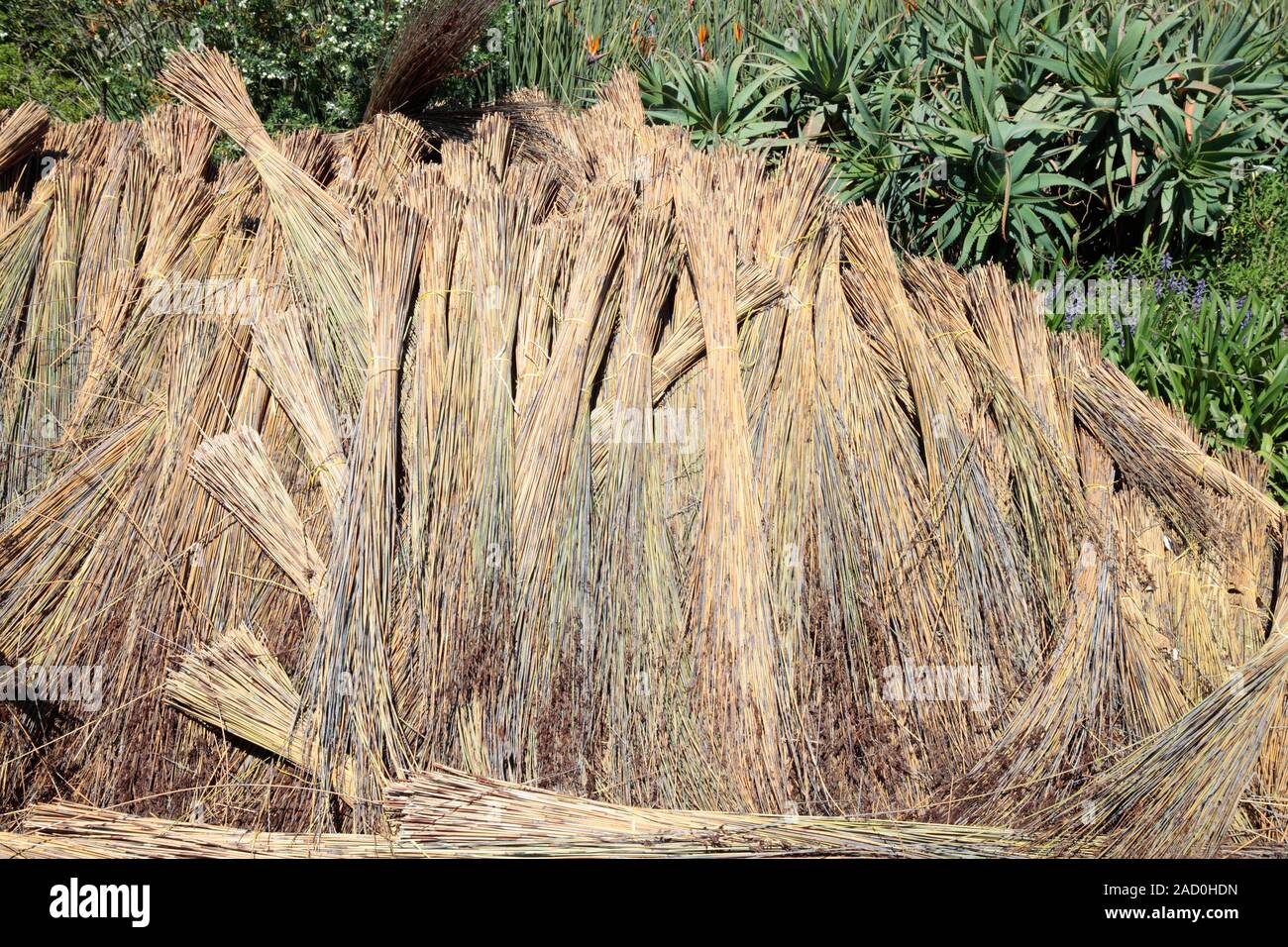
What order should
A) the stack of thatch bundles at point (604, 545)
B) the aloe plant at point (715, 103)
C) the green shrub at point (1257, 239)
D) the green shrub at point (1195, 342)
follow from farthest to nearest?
the aloe plant at point (715, 103), the green shrub at point (1257, 239), the green shrub at point (1195, 342), the stack of thatch bundles at point (604, 545)

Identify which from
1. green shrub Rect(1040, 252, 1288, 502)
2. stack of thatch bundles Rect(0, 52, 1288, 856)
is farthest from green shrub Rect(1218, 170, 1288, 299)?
stack of thatch bundles Rect(0, 52, 1288, 856)

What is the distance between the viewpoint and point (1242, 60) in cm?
424

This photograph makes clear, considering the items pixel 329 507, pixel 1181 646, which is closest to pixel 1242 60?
pixel 1181 646

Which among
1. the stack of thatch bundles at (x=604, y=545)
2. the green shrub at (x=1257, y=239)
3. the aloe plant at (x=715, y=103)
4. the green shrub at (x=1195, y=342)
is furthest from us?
the aloe plant at (x=715, y=103)

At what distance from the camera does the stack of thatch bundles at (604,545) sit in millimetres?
2725

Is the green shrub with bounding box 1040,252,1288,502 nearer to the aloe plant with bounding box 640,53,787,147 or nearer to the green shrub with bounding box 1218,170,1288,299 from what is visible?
the green shrub with bounding box 1218,170,1288,299

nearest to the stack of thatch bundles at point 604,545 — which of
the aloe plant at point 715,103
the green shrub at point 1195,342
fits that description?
the green shrub at point 1195,342

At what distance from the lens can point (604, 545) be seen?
9.75 ft

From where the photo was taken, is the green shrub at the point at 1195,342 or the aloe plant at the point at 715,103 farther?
the aloe plant at the point at 715,103

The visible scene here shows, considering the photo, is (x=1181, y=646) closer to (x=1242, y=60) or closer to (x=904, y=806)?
(x=904, y=806)

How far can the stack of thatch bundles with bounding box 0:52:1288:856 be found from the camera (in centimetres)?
272

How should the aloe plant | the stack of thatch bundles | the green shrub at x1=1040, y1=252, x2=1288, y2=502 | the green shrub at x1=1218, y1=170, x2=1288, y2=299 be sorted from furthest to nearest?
the aloe plant
the green shrub at x1=1218, y1=170, x2=1288, y2=299
the green shrub at x1=1040, y1=252, x2=1288, y2=502
the stack of thatch bundles

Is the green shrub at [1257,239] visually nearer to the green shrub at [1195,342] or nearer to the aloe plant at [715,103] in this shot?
the green shrub at [1195,342]

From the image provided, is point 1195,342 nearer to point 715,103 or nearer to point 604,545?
point 715,103
